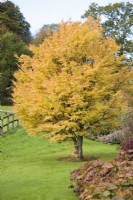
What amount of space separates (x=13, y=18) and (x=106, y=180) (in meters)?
53.7

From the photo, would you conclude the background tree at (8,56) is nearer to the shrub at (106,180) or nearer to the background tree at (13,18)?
the background tree at (13,18)

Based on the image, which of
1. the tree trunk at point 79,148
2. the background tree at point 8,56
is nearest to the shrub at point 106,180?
the tree trunk at point 79,148

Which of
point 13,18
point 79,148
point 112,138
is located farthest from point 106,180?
point 13,18

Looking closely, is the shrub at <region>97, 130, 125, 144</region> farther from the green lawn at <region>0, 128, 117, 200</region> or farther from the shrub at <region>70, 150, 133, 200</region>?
the shrub at <region>70, 150, 133, 200</region>

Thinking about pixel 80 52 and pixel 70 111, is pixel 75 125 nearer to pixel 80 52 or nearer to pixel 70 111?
pixel 70 111

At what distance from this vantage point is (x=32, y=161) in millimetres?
18609

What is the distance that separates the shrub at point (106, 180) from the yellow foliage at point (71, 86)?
4869mm

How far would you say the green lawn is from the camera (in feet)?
37.6

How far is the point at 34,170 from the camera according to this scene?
51.4ft

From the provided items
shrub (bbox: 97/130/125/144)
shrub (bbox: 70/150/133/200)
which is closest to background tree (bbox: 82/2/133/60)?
shrub (bbox: 97/130/125/144)

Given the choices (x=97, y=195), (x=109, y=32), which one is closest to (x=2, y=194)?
(x=97, y=195)

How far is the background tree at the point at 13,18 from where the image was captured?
58.6m

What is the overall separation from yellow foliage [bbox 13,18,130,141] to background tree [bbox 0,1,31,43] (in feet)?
135

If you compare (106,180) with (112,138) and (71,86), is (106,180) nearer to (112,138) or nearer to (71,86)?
(71,86)
